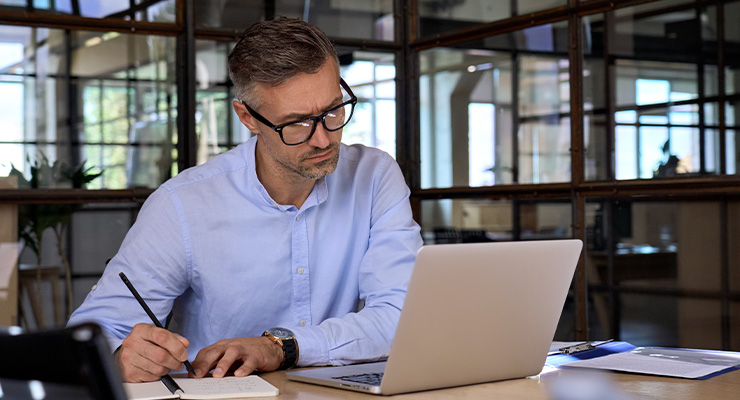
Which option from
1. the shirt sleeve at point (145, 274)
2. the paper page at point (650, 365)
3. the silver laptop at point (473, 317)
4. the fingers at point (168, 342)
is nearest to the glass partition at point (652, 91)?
the paper page at point (650, 365)

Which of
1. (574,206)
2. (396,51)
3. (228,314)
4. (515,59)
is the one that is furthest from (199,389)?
(396,51)

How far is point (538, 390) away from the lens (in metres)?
1.29

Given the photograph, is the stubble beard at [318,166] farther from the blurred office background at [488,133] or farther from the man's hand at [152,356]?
the blurred office background at [488,133]

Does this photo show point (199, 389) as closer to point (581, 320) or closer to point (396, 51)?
point (581, 320)

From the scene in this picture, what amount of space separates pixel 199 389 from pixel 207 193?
28.2 inches

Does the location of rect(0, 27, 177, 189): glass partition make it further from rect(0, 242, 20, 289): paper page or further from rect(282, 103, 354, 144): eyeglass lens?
rect(282, 103, 354, 144): eyeglass lens

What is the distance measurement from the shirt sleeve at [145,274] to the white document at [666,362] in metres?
0.86

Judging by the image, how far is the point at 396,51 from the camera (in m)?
4.06

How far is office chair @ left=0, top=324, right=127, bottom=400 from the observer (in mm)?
603

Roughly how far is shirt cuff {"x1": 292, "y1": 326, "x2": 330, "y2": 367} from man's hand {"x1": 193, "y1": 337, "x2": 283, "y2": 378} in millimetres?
62

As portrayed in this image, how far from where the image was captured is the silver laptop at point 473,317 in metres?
1.17

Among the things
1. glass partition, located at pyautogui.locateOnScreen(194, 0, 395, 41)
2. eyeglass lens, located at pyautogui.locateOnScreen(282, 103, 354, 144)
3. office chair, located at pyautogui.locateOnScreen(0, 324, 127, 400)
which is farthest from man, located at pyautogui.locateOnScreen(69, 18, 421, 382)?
glass partition, located at pyautogui.locateOnScreen(194, 0, 395, 41)

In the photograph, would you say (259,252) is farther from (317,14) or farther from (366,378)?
(317,14)

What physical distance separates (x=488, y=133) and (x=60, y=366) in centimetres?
327
